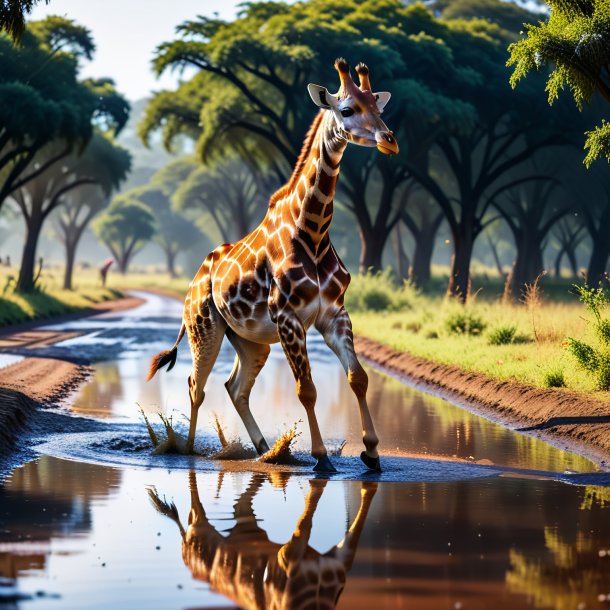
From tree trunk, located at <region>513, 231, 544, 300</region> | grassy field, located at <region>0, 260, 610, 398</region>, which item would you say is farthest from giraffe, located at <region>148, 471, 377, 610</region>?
tree trunk, located at <region>513, 231, 544, 300</region>

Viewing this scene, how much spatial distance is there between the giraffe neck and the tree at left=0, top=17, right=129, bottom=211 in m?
21.2

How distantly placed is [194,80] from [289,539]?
3679 centimetres

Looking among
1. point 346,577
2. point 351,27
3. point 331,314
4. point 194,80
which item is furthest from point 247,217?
point 346,577

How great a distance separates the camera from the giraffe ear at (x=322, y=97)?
10.7 meters

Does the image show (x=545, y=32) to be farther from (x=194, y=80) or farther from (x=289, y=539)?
(x=194, y=80)

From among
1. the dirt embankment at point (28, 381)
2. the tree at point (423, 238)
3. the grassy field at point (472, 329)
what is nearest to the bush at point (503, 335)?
the grassy field at point (472, 329)

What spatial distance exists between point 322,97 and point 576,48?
210 inches

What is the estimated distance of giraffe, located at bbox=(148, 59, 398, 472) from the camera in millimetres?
10562

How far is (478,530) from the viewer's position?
7930 millimetres

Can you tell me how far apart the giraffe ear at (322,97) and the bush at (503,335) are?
12.2 metres

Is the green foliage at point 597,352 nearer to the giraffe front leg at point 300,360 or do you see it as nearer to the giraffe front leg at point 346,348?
the giraffe front leg at point 346,348

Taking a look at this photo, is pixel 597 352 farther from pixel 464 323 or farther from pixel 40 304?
pixel 40 304

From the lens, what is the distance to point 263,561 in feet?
22.8

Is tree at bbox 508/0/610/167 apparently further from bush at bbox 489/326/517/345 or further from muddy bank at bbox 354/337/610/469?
bush at bbox 489/326/517/345
